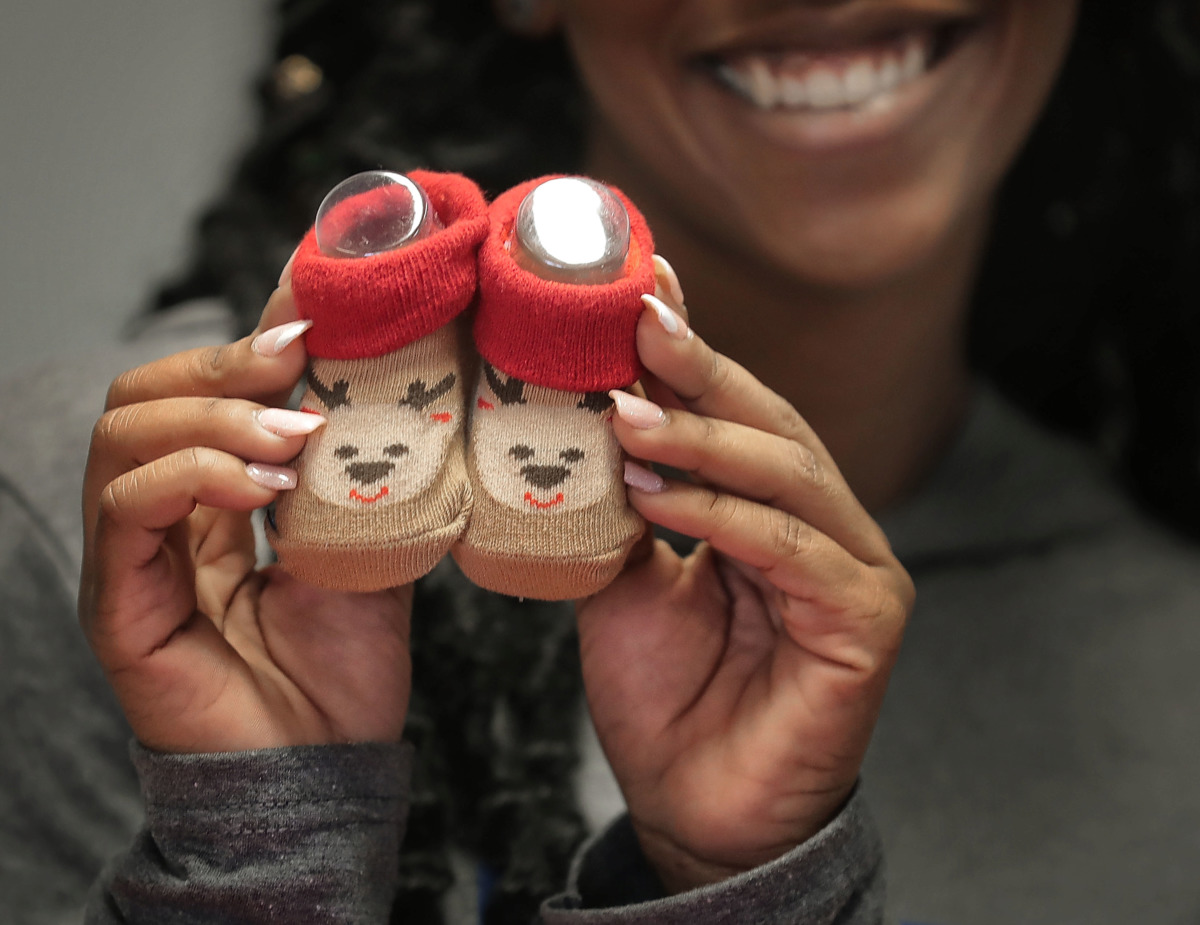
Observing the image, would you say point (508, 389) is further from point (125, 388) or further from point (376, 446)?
point (125, 388)

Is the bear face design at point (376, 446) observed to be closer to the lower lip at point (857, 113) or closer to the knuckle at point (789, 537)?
the knuckle at point (789, 537)

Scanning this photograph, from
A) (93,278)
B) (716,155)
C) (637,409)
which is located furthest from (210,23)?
(637,409)

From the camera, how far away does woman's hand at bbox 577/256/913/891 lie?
53cm

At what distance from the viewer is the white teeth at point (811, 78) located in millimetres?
→ 799

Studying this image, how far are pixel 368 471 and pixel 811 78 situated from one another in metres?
0.49

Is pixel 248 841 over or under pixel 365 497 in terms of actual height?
under

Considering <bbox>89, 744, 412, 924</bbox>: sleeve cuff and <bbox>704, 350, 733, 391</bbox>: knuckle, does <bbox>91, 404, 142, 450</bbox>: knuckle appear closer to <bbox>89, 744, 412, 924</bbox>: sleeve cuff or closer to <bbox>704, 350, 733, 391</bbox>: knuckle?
<bbox>89, 744, 412, 924</bbox>: sleeve cuff

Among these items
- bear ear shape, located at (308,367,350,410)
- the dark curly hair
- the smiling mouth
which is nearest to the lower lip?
the smiling mouth

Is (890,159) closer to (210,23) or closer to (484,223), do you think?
(484,223)

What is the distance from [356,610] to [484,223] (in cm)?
23

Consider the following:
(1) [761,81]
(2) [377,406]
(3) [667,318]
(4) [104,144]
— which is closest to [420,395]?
(2) [377,406]

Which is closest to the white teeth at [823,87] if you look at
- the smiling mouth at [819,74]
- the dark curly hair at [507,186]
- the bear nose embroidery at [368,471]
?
the smiling mouth at [819,74]

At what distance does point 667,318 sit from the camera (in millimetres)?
496

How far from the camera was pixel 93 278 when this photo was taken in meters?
0.99
